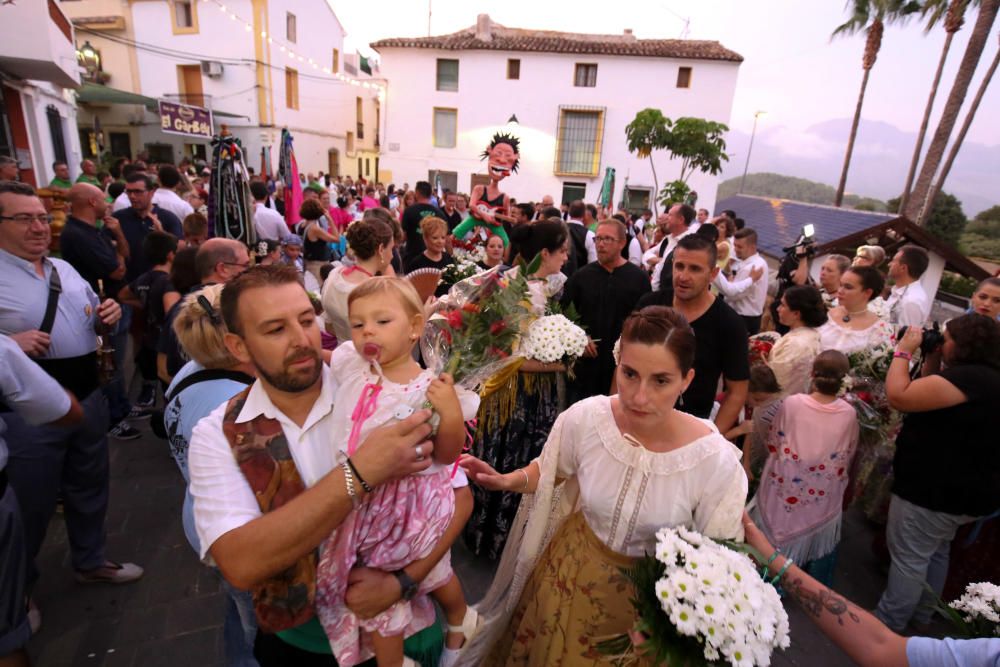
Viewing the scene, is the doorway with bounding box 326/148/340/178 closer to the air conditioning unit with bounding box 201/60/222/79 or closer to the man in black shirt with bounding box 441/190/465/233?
the air conditioning unit with bounding box 201/60/222/79

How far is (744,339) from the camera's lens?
11.0ft

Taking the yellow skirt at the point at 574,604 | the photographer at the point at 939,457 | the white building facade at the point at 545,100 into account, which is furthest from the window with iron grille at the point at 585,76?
the yellow skirt at the point at 574,604

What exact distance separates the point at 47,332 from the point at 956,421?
5.48 metres

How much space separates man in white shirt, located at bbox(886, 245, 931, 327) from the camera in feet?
16.2

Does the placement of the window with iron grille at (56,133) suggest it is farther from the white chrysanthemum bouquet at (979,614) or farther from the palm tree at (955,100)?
the palm tree at (955,100)

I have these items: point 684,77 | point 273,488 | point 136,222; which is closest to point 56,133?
point 136,222

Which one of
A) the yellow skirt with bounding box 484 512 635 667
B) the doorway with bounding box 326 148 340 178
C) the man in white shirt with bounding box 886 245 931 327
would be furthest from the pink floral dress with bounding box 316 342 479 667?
the doorway with bounding box 326 148 340 178

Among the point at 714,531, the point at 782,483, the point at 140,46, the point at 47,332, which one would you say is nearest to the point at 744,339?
the point at 782,483

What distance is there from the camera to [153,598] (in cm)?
328

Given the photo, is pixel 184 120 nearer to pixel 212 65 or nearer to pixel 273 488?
pixel 212 65

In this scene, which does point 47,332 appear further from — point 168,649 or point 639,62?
point 639,62

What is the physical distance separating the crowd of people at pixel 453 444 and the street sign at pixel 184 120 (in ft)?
38.6

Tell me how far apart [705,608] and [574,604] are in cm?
75

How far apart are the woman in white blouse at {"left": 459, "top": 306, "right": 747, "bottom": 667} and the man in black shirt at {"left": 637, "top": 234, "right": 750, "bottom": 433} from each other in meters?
1.37
